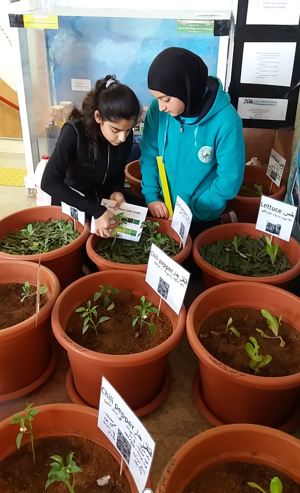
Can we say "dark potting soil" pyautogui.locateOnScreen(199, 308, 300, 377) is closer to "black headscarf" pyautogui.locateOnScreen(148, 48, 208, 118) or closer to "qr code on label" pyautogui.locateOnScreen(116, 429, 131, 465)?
"qr code on label" pyautogui.locateOnScreen(116, 429, 131, 465)

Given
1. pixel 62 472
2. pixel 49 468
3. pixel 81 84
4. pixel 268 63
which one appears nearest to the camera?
pixel 62 472

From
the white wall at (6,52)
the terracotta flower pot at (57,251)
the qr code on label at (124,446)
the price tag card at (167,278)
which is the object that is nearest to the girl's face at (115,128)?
the terracotta flower pot at (57,251)

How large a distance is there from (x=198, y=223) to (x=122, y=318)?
2.25ft

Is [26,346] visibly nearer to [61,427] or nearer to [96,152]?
[61,427]

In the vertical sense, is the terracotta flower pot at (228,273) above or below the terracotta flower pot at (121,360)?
above

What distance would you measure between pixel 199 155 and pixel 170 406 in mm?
930

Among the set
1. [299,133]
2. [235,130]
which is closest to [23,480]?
[235,130]

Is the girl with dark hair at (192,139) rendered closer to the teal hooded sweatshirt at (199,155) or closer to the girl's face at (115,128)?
the teal hooded sweatshirt at (199,155)

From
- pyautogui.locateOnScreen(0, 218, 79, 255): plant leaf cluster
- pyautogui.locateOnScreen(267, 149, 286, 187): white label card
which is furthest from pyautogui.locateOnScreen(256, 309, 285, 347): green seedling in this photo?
pyautogui.locateOnScreen(267, 149, 286, 187): white label card

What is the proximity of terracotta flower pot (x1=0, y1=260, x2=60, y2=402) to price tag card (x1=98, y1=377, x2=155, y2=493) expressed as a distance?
37cm

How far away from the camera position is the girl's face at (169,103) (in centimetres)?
131

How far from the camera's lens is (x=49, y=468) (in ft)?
2.81

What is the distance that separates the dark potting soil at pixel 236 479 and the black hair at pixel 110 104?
1.06 m

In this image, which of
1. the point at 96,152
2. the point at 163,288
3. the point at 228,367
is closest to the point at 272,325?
the point at 228,367
